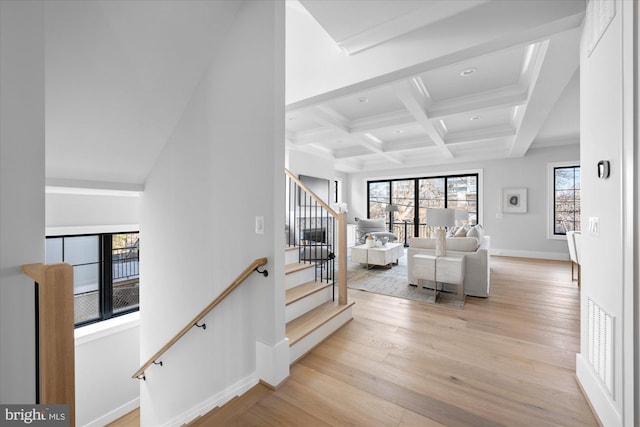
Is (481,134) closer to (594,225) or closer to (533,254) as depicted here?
(533,254)

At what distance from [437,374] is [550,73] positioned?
3.11 metres

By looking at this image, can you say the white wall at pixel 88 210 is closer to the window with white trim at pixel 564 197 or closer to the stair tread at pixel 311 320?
the stair tread at pixel 311 320

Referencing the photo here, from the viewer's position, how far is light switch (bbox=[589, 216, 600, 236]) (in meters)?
1.59

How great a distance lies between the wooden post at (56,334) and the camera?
2.60 feet

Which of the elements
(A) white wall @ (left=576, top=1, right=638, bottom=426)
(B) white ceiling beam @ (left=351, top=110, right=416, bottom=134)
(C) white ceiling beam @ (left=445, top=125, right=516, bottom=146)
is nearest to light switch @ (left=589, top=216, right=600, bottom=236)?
(A) white wall @ (left=576, top=1, right=638, bottom=426)

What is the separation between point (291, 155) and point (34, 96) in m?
5.54

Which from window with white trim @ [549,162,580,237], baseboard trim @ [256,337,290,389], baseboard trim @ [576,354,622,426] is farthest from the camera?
window with white trim @ [549,162,580,237]

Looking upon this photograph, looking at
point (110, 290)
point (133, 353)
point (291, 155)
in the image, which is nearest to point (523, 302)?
point (291, 155)

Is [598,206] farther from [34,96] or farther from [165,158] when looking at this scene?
[165,158]

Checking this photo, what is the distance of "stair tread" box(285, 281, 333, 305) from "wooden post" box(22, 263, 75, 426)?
1.73m

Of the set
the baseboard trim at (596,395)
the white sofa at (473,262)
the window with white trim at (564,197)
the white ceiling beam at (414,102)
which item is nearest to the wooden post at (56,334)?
the baseboard trim at (596,395)

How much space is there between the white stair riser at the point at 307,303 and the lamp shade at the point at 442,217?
6.45ft

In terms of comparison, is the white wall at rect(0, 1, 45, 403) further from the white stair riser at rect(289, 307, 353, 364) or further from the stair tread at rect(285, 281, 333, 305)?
the stair tread at rect(285, 281, 333, 305)

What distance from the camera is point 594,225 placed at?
164 cm
